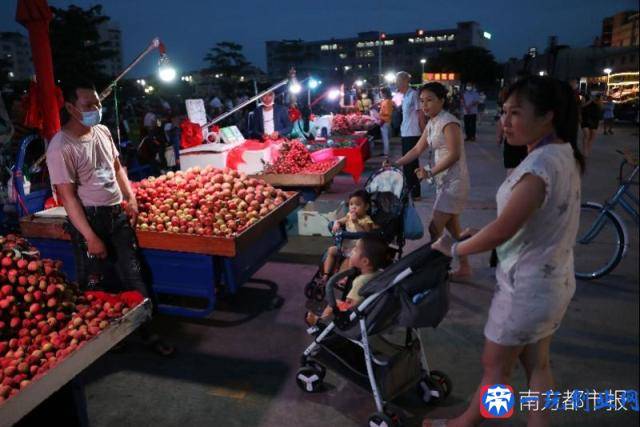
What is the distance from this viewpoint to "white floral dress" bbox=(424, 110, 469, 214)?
466 cm

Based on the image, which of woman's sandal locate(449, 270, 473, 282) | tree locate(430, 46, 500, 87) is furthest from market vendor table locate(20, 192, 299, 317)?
tree locate(430, 46, 500, 87)

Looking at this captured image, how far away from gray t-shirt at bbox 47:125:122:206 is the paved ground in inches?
55.6

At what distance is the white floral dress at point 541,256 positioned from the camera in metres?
2.10

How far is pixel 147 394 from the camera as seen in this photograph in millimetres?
3535

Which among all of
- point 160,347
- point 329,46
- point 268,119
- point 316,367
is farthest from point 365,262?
point 329,46

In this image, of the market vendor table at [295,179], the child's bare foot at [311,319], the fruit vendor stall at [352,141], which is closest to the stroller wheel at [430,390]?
the child's bare foot at [311,319]

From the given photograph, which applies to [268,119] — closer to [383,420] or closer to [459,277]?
[459,277]

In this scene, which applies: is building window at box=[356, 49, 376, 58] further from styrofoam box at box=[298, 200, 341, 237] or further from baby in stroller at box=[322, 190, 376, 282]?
baby in stroller at box=[322, 190, 376, 282]

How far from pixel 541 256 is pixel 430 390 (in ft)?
5.06

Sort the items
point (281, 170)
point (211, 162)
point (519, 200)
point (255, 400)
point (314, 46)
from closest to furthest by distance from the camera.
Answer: point (519, 200) → point (255, 400) → point (211, 162) → point (281, 170) → point (314, 46)

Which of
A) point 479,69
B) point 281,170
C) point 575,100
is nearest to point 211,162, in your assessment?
point 281,170

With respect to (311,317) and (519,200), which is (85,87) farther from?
(519,200)

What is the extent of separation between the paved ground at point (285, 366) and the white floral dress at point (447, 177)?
1022 millimetres

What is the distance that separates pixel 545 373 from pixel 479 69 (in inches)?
3347
